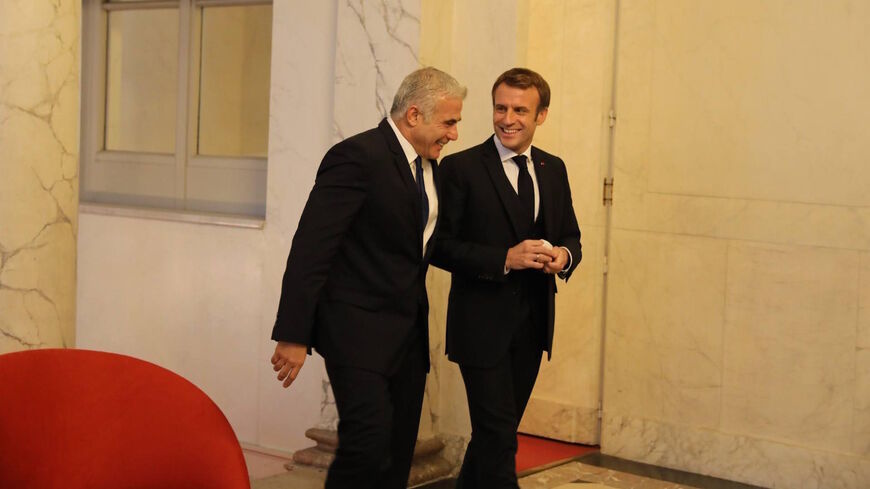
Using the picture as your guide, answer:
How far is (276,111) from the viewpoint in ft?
20.5

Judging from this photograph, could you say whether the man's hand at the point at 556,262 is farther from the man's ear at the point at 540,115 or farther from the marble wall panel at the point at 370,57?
the marble wall panel at the point at 370,57

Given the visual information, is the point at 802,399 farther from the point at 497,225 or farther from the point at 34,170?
the point at 34,170

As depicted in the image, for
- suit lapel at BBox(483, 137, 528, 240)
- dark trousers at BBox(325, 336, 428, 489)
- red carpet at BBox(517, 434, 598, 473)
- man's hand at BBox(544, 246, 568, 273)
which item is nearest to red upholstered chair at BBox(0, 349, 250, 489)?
dark trousers at BBox(325, 336, 428, 489)

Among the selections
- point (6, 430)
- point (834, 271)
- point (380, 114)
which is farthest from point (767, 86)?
point (6, 430)

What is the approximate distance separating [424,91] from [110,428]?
1464 mm

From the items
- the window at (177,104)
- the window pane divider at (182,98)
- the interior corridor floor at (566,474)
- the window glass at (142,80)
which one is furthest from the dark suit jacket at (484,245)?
the window glass at (142,80)

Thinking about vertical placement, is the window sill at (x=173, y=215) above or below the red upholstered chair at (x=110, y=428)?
above

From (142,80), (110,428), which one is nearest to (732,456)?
(110,428)

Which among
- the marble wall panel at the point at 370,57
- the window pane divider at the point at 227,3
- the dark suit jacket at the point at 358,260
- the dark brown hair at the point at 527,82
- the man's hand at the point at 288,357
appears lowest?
the man's hand at the point at 288,357

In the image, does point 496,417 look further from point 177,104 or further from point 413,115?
point 177,104

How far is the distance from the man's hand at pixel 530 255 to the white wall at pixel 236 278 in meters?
2.24

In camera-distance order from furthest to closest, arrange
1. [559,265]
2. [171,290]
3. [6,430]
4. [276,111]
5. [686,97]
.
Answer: [171,290] → [276,111] → [686,97] → [559,265] → [6,430]

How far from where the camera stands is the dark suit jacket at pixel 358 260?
359cm

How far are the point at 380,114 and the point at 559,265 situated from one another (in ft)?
5.90
